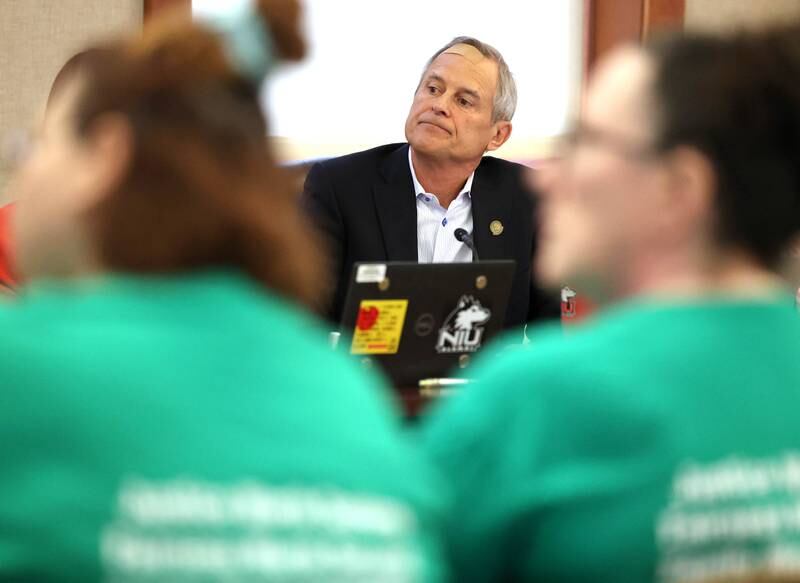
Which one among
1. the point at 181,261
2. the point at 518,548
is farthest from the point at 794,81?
the point at 181,261

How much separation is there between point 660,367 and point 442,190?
9.11 ft

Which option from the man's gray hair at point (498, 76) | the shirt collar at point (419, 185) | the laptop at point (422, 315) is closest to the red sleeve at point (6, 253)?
the laptop at point (422, 315)

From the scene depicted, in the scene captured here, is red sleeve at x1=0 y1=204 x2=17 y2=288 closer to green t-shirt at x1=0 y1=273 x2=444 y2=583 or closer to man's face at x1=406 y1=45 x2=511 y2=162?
man's face at x1=406 y1=45 x2=511 y2=162

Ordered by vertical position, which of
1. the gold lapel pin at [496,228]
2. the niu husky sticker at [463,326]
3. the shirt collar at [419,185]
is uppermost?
the shirt collar at [419,185]

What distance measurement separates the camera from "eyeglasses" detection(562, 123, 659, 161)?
1.32 metres

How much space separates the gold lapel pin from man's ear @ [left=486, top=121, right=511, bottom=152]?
1.34 ft

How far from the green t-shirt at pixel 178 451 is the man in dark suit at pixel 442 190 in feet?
8.28

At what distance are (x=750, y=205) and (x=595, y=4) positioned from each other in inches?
160

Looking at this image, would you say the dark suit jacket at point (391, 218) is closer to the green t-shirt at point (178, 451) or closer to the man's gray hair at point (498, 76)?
the man's gray hair at point (498, 76)

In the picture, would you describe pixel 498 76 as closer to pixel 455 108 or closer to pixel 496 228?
pixel 455 108

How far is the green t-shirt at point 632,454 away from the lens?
1.18 meters

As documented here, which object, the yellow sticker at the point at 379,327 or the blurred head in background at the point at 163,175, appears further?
the yellow sticker at the point at 379,327

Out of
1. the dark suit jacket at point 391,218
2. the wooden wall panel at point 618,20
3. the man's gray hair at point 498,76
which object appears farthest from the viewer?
the wooden wall panel at point 618,20

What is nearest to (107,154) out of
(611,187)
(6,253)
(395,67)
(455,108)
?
(611,187)
